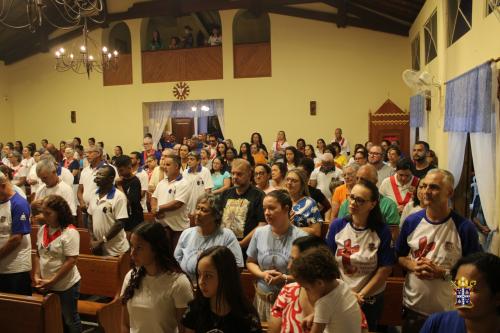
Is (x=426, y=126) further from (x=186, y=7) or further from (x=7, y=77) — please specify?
(x=7, y=77)

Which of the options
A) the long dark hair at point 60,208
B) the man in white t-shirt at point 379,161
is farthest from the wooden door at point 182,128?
the long dark hair at point 60,208

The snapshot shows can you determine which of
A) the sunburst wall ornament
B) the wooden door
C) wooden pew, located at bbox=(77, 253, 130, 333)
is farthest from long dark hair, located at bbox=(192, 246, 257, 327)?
the wooden door

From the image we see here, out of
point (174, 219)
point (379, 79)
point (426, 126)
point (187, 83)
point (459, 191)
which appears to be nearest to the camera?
point (174, 219)

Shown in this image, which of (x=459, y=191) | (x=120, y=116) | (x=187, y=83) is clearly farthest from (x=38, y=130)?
(x=459, y=191)

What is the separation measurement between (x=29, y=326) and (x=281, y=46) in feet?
34.4

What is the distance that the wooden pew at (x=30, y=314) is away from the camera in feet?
9.03

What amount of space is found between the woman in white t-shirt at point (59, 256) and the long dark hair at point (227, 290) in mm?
1516

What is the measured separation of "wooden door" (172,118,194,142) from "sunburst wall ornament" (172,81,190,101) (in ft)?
2.81

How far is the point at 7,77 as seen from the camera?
1456 centimetres

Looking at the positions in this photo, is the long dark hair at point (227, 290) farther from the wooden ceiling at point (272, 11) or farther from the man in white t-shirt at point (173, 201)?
the wooden ceiling at point (272, 11)

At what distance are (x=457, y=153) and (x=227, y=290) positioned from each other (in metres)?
4.55

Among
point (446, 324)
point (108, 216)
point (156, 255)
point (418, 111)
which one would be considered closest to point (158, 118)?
point (418, 111)

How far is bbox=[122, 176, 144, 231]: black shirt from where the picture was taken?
425 centimetres

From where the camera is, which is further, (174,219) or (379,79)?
(379,79)
